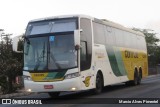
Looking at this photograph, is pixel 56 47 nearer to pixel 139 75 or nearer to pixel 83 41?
pixel 83 41

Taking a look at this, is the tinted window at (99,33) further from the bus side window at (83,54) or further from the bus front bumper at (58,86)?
the bus front bumper at (58,86)

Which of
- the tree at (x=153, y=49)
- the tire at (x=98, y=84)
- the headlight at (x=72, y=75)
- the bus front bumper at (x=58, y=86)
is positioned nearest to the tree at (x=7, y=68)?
the tire at (x=98, y=84)

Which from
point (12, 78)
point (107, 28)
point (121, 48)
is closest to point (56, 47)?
point (107, 28)

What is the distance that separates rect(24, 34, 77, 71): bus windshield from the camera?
17.6 metres

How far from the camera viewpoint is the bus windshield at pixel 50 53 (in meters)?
17.6

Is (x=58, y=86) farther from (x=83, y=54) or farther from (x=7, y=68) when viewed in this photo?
(x=7, y=68)

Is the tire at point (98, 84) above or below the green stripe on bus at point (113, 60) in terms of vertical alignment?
below

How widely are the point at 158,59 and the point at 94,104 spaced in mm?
82802

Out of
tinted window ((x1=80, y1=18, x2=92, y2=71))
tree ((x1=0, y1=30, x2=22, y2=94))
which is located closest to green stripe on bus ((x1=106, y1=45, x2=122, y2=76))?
tinted window ((x1=80, y1=18, x2=92, y2=71))

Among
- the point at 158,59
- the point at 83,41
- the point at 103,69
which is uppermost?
the point at 83,41

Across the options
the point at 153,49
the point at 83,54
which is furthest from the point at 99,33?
the point at 153,49

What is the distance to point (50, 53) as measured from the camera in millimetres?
17734

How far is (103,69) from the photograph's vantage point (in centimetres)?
2083

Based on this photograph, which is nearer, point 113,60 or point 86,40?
point 86,40
